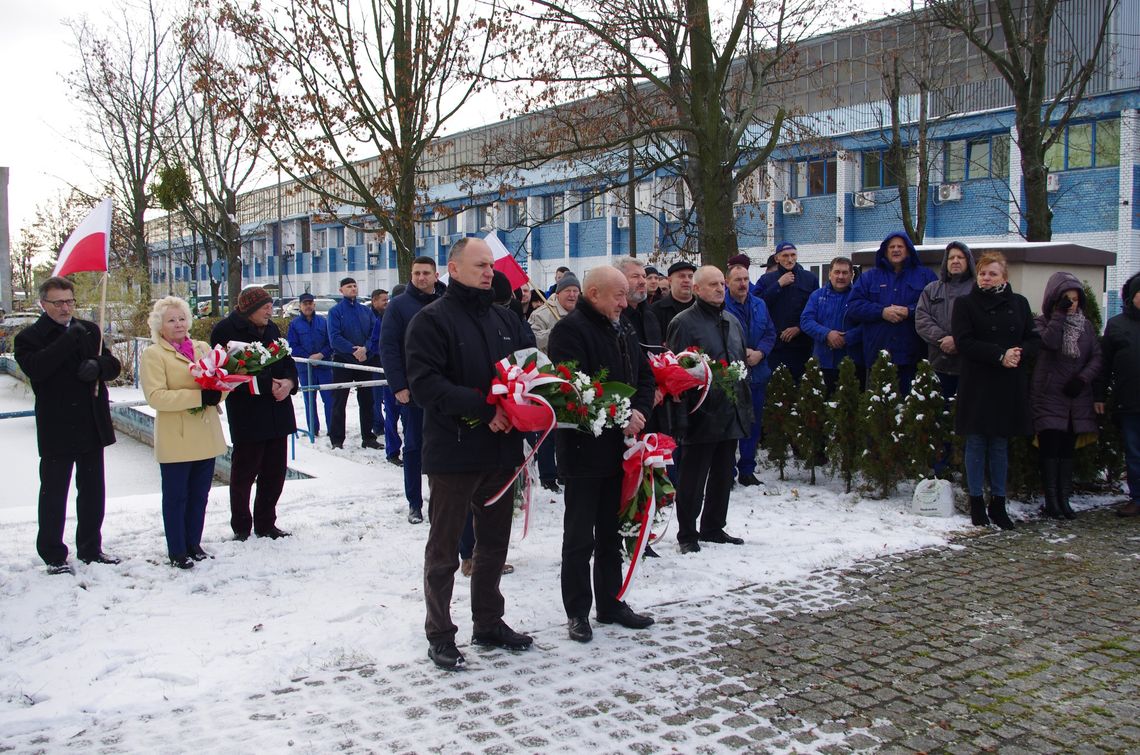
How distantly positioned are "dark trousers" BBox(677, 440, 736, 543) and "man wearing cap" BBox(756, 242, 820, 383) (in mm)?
3103

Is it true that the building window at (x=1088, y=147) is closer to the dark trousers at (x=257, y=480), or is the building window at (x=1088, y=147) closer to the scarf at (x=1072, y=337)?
the scarf at (x=1072, y=337)

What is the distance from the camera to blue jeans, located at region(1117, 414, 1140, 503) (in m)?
8.20

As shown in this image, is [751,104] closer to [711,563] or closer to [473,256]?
[711,563]

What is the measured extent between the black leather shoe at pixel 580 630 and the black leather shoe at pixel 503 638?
0.77 ft

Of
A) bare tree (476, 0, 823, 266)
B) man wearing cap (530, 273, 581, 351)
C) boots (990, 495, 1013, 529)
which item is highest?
bare tree (476, 0, 823, 266)

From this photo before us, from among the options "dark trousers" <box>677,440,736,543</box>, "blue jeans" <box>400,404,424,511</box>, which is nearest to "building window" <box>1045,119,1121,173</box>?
"dark trousers" <box>677,440,736,543</box>

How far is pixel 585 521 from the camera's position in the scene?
542cm

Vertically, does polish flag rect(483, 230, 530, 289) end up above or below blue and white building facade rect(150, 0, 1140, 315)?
below

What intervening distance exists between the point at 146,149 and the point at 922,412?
28.6m

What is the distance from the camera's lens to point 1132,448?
27.1 feet

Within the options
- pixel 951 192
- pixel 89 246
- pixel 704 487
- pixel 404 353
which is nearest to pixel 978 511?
pixel 704 487

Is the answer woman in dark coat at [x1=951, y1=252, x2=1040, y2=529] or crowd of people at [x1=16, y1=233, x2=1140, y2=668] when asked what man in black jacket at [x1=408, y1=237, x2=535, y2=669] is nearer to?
crowd of people at [x1=16, y1=233, x2=1140, y2=668]

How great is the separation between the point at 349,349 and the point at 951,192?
76.9 ft

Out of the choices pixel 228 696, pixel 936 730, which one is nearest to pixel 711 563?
pixel 936 730
